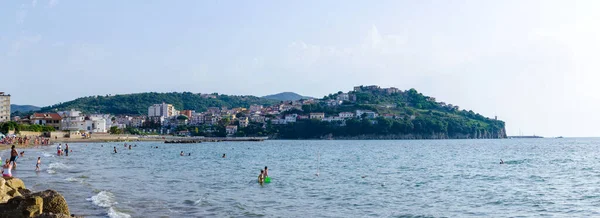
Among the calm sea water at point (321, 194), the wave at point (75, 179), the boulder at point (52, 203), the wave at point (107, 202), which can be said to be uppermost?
the boulder at point (52, 203)

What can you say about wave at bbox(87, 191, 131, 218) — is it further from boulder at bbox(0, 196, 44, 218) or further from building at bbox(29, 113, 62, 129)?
building at bbox(29, 113, 62, 129)

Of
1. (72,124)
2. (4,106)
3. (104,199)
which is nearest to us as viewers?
(104,199)

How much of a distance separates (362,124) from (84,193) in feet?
565

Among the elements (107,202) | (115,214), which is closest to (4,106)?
(107,202)

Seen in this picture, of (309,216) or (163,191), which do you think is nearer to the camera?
(309,216)

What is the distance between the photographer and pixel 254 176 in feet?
118

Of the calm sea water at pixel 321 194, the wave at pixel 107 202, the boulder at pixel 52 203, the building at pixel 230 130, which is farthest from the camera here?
the building at pixel 230 130

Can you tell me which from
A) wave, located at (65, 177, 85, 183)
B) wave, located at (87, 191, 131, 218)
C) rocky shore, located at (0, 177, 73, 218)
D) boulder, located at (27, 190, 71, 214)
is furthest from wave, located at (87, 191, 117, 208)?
boulder, located at (27, 190, 71, 214)

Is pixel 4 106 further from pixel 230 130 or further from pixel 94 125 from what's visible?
pixel 230 130

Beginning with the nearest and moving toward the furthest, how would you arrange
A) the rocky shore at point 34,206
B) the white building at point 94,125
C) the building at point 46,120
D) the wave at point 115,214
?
1. the rocky shore at point 34,206
2. the wave at point 115,214
3. the building at point 46,120
4. the white building at point 94,125

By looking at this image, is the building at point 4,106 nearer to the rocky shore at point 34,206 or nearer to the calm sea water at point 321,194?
the calm sea water at point 321,194

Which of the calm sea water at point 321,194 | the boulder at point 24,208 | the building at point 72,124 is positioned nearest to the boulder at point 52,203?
the boulder at point 24,208

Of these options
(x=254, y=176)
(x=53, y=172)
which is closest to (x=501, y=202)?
(x=254, y=176)

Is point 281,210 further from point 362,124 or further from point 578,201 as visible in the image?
point 362,124
